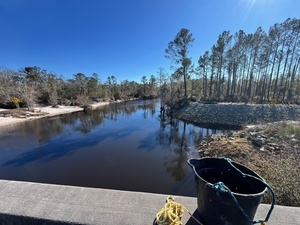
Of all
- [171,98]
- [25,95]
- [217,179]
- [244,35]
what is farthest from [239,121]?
[25,95]

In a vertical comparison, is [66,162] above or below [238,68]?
below

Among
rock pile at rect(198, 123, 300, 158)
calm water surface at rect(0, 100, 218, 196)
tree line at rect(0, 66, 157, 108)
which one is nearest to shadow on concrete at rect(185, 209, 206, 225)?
calm water surface at rect(0, 100, 218, 196)

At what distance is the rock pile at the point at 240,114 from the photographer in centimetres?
1233

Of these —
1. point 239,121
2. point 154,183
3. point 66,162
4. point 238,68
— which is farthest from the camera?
point 238,68

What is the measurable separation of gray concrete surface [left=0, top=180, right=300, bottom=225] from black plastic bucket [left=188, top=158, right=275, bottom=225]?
264 millimetres

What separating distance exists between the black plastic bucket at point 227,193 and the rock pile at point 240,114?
12.2 meters

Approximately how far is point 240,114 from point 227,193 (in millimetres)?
14188

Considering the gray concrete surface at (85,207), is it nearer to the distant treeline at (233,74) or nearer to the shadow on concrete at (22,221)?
the shadow on concrete at (22,221)

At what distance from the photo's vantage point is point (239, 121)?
12617 millimetres

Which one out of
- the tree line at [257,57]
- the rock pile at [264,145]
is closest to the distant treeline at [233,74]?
the tree line at [257,57]

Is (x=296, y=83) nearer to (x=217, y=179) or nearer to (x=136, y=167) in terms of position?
(x=136, y=167)

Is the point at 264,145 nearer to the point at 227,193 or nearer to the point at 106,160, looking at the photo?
the point at 106,160

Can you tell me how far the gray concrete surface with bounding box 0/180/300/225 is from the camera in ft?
4.27

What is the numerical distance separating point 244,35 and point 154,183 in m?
20.0
